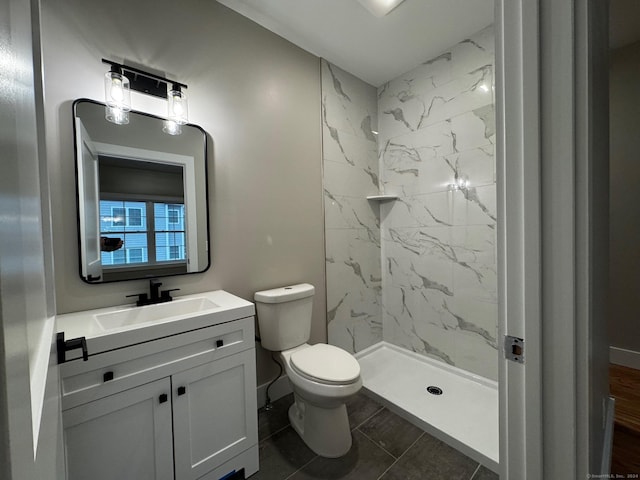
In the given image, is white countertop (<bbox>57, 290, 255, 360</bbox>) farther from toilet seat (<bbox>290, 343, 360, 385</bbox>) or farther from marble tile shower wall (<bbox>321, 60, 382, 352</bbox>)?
marble tile shower wall (<bbox>321, 60, 382, 352</bbox>)

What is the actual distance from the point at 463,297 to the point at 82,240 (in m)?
2.48

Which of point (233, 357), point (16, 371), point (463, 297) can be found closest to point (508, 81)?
point (16, 371)

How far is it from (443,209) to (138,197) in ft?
7.08

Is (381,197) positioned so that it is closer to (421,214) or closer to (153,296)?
(421,214)

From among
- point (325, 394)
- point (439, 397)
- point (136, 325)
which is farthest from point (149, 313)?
point (439, 397)

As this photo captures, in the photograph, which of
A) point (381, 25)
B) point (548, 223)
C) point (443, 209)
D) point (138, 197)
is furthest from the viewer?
point (443, 209)

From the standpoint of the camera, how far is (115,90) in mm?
1296

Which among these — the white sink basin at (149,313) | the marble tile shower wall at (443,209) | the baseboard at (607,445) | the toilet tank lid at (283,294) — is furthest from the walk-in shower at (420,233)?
the white sink basin at (149,313)

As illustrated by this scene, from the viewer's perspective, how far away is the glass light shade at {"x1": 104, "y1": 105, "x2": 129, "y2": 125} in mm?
1309

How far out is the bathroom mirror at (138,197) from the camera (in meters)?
1.27

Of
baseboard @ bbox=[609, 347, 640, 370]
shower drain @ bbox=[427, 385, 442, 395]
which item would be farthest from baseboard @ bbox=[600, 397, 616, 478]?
baseboard @ bbox=[609, 347, 640, 370]

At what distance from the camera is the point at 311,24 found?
1.83 meters

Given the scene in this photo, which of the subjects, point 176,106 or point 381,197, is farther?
point 381,197

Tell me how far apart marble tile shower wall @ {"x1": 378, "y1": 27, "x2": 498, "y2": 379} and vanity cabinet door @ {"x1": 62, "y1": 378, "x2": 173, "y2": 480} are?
6.61 ft
